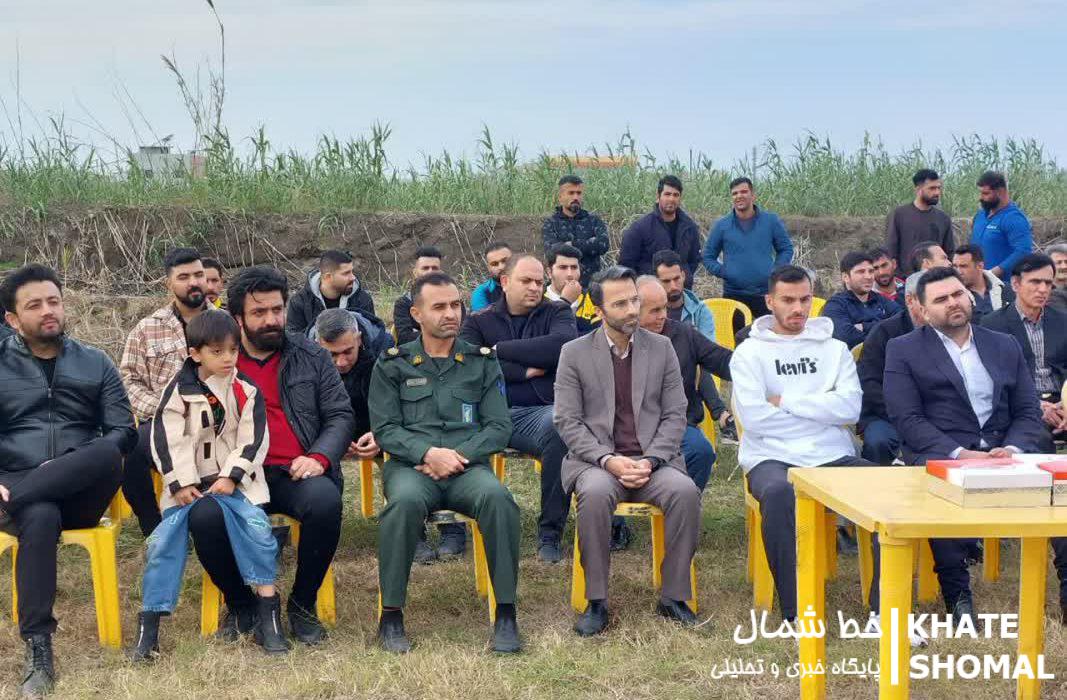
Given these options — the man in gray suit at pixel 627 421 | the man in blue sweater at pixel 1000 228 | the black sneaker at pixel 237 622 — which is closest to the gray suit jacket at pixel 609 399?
the man in gray suit at pixel 627 421

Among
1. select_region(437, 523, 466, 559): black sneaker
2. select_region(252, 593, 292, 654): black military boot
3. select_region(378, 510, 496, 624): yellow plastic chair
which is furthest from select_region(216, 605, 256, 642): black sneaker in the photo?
select_region(437, 523, 466, 559): black sneaker

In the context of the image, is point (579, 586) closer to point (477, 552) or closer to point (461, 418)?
point (477, 552)

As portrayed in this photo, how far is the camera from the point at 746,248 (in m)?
9.49

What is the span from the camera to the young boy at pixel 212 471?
14.9 feet

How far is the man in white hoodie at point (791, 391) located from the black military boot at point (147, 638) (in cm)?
236

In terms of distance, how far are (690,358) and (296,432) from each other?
6.33ft

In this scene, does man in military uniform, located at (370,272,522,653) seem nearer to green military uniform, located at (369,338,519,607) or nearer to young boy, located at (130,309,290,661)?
green military uniform, located at (369,338,519,607)

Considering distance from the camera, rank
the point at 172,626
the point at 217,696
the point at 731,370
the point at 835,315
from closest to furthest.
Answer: the point at 217,696 → the point at 172,626 → the point at 731,370 → the point at 835,315

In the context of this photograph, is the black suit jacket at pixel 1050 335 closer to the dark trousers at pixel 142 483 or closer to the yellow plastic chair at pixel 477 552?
the yellow plastic chair at pixel 477 552

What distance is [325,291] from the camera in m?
6.84

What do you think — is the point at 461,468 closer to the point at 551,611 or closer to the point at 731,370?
the point at 551,611

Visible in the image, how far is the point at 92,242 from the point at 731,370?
7884 millimetres

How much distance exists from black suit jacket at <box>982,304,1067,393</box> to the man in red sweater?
10.6ft

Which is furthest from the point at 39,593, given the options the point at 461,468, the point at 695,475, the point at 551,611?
the point at 695,475
